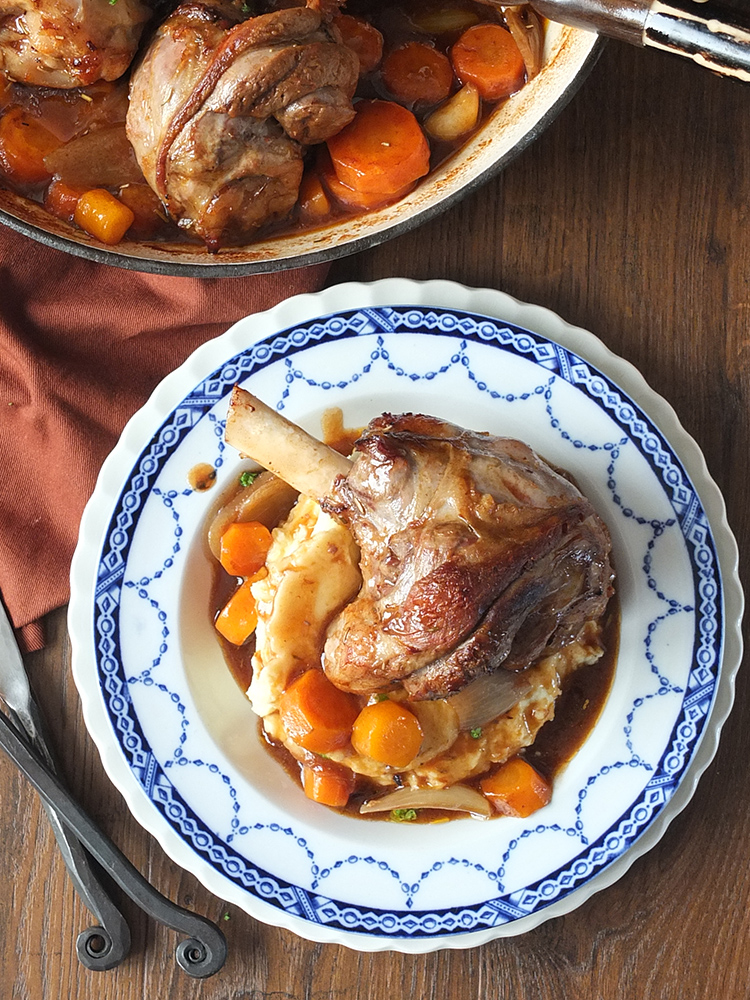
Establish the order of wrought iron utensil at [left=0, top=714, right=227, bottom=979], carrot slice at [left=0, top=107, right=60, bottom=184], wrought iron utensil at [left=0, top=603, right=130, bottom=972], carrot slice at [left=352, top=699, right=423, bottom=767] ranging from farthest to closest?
wrought iron utensil at [left=0, top=603, right=130, bottom=972] < wrought iron utensil at [left=0, top=714, right=227, bottom=979] < carrot slice at [left=352, top=699, right=423, bottom=767] < carrot slice at [left=0, top=107, right=60, bottom=184]

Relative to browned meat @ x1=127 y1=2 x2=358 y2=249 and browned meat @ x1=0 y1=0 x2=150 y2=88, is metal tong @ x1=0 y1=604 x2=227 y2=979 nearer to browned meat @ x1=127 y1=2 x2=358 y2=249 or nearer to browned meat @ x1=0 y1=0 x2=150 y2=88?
browned meat @ x1=127 y1=2 x2=358 y2=249

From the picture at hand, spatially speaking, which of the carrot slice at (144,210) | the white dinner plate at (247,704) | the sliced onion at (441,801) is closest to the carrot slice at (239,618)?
the white dinner plate at (247,704)

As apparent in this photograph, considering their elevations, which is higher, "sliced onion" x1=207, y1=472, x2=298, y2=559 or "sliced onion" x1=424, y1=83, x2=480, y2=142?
"sliced onion" x1=424, y1=83, x2=480, y2=142

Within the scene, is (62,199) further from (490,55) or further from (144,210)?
(490,55)

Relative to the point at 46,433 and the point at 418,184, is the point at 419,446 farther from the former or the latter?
the point at 46,433

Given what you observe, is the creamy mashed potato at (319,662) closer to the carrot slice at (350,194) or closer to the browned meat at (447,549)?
the browned meat at (447,549)

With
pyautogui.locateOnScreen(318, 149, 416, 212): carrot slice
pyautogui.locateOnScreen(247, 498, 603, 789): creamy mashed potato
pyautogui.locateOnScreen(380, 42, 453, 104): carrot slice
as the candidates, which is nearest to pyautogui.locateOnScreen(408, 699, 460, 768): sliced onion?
pyautogui.locateOnScreen(247, 498, 603, 789): creamy mashed potato
